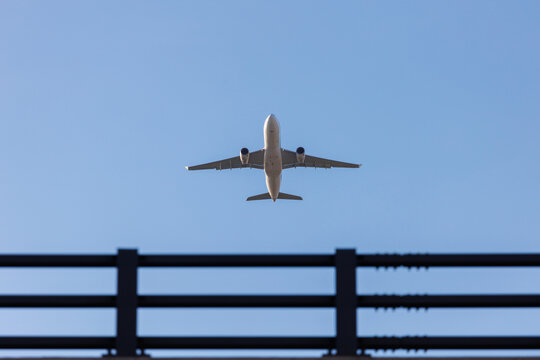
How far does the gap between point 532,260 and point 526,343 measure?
2.12ft

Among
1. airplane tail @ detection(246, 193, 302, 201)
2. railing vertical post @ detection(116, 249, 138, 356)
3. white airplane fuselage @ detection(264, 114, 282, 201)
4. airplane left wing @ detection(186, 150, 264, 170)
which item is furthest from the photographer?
airplane tail @ detection(246, 193, 302, 201)

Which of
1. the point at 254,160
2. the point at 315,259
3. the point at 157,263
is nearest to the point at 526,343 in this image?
the point at 315,259

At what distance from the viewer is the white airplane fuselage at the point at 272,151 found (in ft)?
179

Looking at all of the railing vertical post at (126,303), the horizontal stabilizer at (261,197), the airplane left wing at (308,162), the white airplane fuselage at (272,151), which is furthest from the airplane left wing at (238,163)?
the railing vertical post at (126,303)

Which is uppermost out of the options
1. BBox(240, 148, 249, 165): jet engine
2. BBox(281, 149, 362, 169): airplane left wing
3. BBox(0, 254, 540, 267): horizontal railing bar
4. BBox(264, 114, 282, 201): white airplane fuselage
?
BBox(281, 149, 362, 169): airplane left wing

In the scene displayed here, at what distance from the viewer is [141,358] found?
553cm

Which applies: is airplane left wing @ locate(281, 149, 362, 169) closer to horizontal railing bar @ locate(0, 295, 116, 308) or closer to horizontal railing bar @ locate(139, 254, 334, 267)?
horizontal railing bar @ locate(139, 254, 334, 267)

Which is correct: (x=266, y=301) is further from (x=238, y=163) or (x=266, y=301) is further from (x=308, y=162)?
(x=238, y=163)

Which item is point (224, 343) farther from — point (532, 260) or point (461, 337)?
point (532, 260)

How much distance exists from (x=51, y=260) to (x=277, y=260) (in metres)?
1.81

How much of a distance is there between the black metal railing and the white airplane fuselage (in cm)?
4877

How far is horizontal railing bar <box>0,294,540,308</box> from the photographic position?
547 cm

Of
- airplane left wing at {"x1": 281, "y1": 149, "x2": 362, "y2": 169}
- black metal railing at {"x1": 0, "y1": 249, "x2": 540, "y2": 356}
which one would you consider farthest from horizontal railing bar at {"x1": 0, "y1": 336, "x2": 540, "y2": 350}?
airplane left wing at {"x1": 281, "y1": 149, "x2": 362, "y2": 169}

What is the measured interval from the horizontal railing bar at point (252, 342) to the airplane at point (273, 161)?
4889 cm
